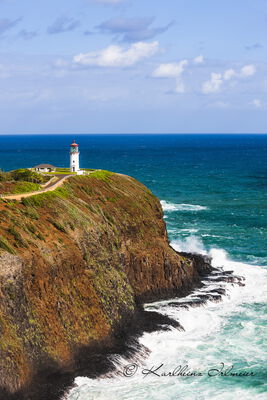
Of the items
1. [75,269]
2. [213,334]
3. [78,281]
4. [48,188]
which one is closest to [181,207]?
[48,188]

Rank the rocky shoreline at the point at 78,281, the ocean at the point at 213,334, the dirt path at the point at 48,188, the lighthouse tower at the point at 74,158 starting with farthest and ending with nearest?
the lighthouse tower at the point at 74,158 → the dirt path at the point at 48,188 → the ocean at the point at 213,334 → the rocky shoreline at the point at 78,281

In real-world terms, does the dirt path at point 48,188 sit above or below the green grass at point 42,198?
above

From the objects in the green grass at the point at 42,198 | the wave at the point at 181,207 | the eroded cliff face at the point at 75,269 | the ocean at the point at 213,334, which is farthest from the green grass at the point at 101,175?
the wave at the point at 181,207

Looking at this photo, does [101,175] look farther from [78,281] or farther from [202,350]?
[202,350]

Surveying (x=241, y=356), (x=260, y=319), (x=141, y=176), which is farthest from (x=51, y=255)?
(x=141, y=176)

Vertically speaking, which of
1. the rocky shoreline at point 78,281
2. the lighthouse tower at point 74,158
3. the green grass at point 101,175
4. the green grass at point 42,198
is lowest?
the rocky shoreline at point 78,281

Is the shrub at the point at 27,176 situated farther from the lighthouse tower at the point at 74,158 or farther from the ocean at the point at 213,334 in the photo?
the ocean at the point at 213,334
